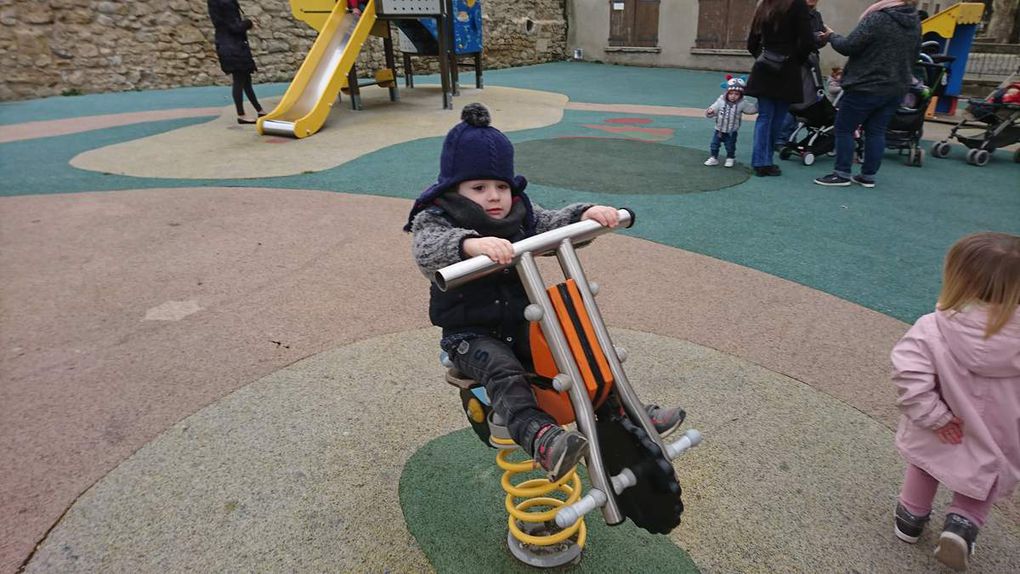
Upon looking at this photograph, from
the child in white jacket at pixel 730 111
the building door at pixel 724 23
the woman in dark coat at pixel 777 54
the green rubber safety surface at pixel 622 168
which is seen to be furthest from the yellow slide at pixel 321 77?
the building door at pixel 724 23

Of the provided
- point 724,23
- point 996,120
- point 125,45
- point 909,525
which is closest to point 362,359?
point 909,525

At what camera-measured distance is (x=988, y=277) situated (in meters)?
1.83

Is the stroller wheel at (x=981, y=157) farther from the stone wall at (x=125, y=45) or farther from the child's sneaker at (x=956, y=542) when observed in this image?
the stone wall at (x=125, y=45)

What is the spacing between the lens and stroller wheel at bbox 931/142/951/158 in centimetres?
790

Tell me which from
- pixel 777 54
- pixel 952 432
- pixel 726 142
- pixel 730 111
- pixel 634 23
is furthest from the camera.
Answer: pixel 634 23

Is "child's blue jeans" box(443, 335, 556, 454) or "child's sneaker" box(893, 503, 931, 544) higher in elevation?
"child's blue jeans" box(443, 335, 556, 454)

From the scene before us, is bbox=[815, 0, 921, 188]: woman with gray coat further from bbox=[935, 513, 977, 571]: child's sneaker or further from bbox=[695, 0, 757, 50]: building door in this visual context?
bbox=[695, 0, 757, 50]: building door

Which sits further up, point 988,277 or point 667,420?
point 988,277

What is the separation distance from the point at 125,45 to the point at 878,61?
14.4m

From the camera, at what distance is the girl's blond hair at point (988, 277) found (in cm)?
180

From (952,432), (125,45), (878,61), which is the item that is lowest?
(952,432)

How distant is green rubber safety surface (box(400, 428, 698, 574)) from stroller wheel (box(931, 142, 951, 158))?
26.4ft

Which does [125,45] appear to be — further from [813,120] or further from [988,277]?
[988,277]

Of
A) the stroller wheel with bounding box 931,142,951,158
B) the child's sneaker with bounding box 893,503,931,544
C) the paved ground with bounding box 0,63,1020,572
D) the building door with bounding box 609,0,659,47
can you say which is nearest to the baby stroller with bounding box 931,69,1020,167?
the stroller wheel with bounding box 931,142,951,158
